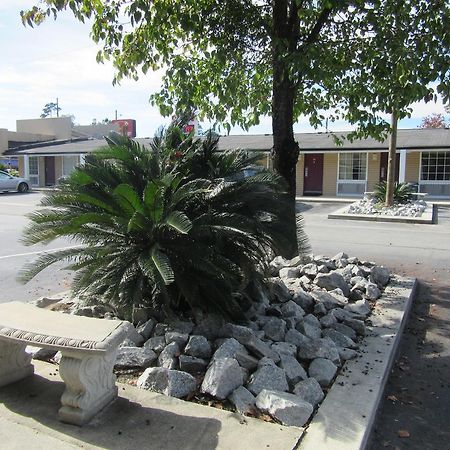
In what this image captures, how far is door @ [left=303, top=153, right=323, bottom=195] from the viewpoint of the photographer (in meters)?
27.8

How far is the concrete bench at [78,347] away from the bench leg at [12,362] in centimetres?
16

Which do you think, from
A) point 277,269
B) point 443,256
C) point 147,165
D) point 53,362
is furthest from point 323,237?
point 53,362

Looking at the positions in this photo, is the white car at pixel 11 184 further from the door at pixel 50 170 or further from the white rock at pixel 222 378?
the white rock at pixel 222 378

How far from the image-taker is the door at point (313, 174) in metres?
27.8

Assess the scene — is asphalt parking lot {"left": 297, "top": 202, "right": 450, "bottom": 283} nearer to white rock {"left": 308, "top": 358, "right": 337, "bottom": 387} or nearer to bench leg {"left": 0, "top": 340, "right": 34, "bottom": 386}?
white rock {"left": 308, "top": 358, "right": 337, "bottom": 387}

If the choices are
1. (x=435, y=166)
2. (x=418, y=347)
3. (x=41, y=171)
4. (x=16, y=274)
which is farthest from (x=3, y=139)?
(x=418, y=347)

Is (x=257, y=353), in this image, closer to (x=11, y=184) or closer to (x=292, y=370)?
(x=292, y=370)

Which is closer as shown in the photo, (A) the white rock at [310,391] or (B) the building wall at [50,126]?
(A) the white rock at [310,391]

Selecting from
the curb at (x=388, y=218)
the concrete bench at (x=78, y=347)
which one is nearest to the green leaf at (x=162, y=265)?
the concrete bench at (x=78, y=347)

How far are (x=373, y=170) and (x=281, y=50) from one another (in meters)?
21.7

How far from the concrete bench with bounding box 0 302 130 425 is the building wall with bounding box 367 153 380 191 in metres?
24.8

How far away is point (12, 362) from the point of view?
3.61 metres

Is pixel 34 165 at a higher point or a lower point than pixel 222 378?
higher

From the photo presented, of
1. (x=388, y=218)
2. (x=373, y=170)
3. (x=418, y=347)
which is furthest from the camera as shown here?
(x=373, y=170)
